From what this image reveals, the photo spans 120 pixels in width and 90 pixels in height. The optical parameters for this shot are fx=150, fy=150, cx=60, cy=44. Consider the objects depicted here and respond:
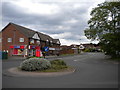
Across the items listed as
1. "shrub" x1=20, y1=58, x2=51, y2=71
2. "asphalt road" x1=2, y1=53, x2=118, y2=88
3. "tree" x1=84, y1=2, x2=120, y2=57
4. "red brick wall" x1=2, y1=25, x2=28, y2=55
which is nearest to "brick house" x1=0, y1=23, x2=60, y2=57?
"red brick wall" x1=2, y1=25, x2=28, y2=55

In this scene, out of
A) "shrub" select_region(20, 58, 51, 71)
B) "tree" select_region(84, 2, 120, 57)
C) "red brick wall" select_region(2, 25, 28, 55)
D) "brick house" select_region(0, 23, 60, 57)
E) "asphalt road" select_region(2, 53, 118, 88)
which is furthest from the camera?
"red brick wall" select_region(2, 25, 28, 55)

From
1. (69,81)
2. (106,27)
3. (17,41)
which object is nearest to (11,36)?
(17,41)

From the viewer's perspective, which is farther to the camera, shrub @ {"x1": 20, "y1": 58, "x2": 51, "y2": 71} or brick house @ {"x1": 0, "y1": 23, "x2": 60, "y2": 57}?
brick house @ {"x1": 0, "y1": 23, "x2": 60, "y2": 57}

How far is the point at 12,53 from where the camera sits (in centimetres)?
4019

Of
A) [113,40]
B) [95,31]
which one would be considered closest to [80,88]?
[113,40]

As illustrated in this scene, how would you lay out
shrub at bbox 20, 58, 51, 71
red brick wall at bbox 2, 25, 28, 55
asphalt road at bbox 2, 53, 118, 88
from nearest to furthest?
1. asphalt road at bbox 2, 53, 118, 88
2. shrub at bbox 20, 58, 51, 71
3. red brick wall at bbox 2, 25, 28, 55

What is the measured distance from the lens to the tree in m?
26.2

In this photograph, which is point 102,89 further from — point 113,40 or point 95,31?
A: point 95,31

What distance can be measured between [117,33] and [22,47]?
24036mm

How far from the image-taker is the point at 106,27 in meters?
27.7

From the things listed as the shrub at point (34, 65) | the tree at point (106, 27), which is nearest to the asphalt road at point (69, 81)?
the shrub at point (34, 65)

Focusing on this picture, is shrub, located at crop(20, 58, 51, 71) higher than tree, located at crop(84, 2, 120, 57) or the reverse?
the reverse

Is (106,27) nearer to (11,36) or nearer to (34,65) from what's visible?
(34,65)

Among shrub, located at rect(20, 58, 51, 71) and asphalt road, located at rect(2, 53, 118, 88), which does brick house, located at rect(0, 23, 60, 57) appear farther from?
asphalt road, located at rect(2, 53, 118, 88)
